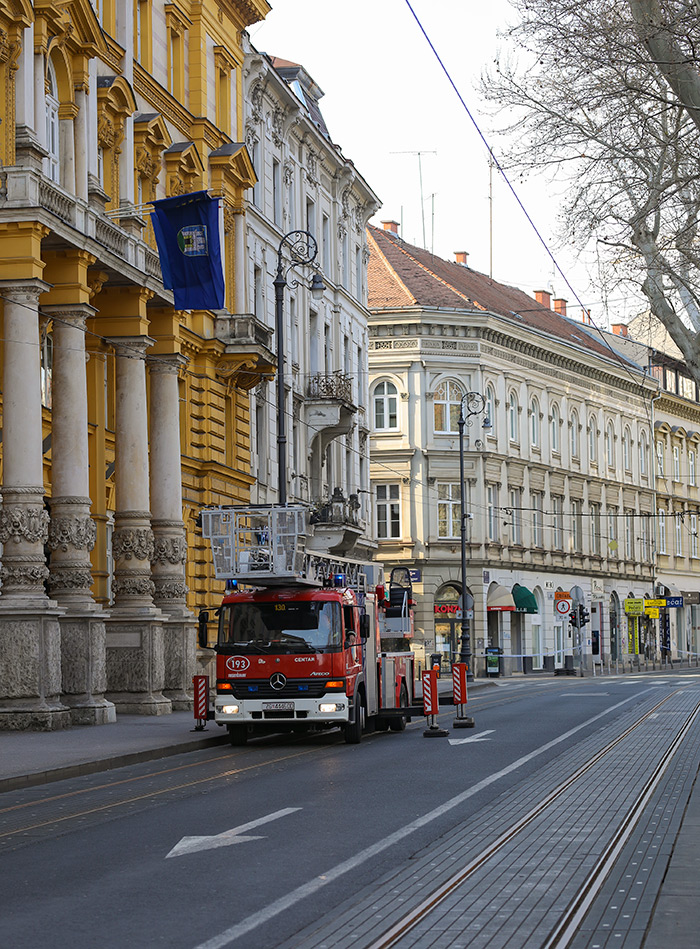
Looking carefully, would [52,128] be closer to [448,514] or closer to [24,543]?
[24,543]

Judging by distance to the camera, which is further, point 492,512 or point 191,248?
point 492,512

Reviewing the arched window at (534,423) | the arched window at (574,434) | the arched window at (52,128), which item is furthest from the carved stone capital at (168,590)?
the arched window at (574,434)

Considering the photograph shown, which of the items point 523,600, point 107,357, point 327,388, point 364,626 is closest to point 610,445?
point 523,600

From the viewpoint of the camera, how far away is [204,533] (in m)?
25.4

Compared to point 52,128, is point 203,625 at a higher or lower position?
lower

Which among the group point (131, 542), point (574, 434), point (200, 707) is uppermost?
point (574, 434)

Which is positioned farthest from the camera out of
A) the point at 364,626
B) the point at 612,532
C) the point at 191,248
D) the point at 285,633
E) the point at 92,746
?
the point at 612,532

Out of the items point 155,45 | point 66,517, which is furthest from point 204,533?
point 155,45

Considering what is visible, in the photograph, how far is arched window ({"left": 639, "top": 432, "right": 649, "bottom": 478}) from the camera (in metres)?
92.6

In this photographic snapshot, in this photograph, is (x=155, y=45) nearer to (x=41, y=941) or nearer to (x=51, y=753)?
(x=51, y=753)

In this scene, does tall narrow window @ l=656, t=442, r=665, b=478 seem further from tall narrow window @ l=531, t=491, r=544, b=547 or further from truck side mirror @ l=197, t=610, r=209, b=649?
truck side mirror @ l=197, t=610, r=209, b=649

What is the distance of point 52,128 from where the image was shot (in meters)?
28.6

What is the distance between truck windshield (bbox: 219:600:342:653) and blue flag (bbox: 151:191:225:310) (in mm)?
7307

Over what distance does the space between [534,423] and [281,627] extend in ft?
180
